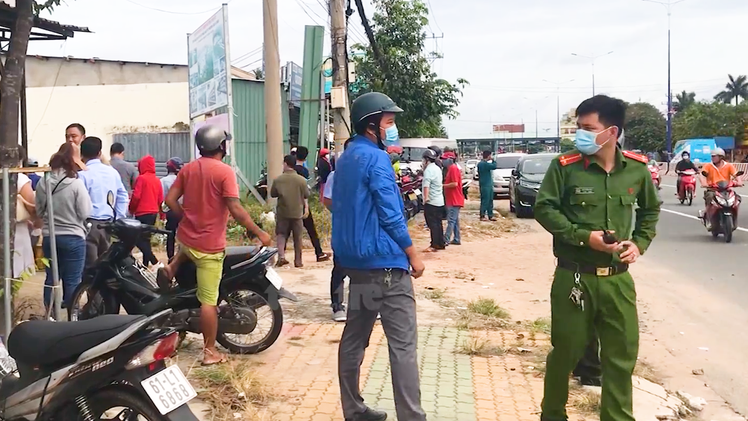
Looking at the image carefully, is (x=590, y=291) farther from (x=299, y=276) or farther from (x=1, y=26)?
(x=1, y=26)

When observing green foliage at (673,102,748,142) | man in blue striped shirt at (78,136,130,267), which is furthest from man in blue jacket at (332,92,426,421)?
green foliage at (673,102,748,142)

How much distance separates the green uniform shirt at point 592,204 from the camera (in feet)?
12.8

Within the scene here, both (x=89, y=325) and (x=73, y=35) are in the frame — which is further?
(x=73, y=35)

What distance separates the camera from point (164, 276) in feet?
18.2

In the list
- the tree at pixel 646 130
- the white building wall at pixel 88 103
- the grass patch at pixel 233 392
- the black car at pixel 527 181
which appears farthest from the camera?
the tree at pixel 646 130

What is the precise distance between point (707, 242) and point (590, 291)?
10.3m

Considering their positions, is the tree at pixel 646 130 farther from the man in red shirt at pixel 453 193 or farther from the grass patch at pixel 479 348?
the grass patch at pixel 479 348

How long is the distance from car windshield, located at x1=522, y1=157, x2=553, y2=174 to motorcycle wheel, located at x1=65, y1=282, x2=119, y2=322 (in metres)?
14.3

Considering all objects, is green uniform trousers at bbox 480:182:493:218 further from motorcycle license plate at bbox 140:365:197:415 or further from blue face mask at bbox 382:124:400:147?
motorcycle license plate at bbox 140:365:197:415

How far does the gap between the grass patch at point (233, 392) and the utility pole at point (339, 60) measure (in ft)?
32.6

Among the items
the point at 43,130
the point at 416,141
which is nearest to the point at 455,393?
the point at 43,130

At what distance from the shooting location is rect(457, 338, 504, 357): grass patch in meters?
6.01

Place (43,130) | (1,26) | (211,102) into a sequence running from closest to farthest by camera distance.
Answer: (1,26), (211,102), (43,130)

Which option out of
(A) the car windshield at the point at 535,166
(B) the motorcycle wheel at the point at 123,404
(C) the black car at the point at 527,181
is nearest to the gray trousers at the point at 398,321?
(B) the motorcycle wheel at the point at 123,404
